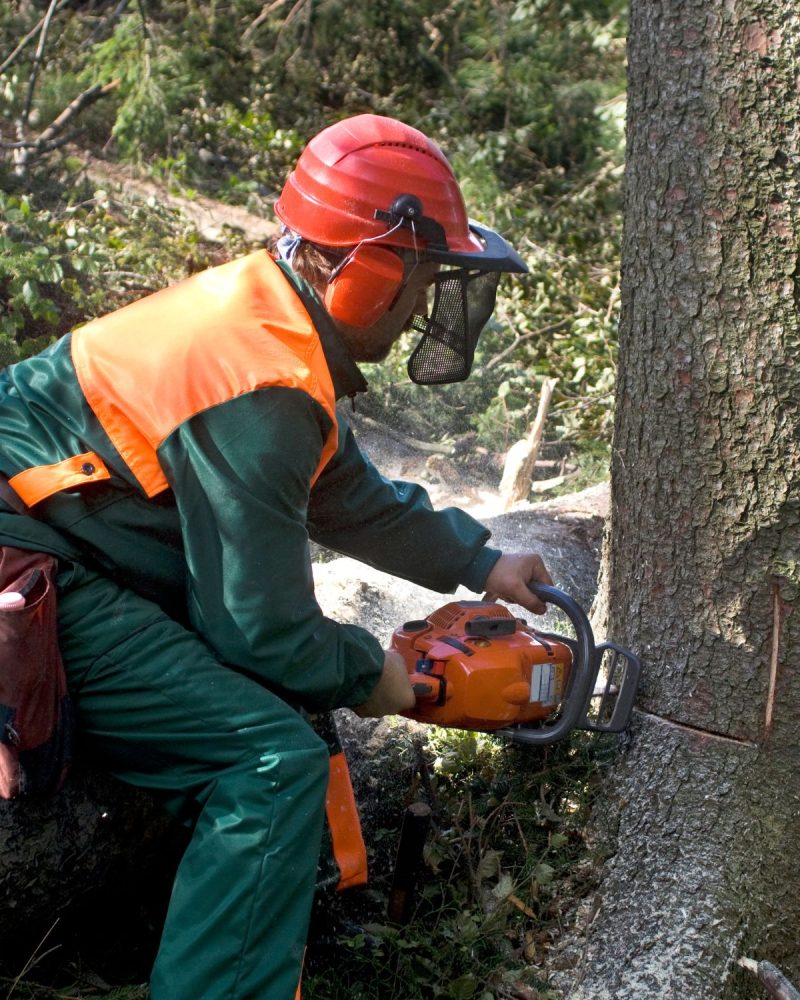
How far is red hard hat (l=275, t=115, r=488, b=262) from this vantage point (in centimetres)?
231

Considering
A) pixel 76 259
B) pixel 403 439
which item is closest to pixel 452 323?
pixel 403 439

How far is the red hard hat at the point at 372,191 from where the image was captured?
7.58 ft

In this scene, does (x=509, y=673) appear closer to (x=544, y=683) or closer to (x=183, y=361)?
(x=544, y=683)

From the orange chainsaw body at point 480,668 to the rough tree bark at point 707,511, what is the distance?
9.3 inches

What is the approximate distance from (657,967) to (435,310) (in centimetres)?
167

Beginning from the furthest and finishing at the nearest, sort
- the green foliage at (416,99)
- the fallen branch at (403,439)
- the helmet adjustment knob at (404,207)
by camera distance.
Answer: the green foliage at (416,99), the fallen branch at (403,439), the helmet adjustment knob at (404,207)

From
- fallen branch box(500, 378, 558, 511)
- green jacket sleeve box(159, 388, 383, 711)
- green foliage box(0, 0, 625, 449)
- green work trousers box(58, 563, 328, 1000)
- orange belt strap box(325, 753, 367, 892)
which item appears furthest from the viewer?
green foliage box(0, 0, 625, 449)

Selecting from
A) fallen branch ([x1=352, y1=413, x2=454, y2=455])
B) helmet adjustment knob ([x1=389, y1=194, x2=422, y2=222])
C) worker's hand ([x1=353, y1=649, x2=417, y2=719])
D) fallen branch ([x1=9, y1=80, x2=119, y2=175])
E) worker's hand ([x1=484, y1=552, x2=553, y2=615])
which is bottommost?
fallen branch ([x1=352, y1=413, x2=454, y2=455])

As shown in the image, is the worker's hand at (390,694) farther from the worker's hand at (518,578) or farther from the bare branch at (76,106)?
the bare branch at (76,106)

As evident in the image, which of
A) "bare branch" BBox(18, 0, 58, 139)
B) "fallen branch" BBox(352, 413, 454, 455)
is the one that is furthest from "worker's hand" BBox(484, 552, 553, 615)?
"bare branch" BBox(18, 0, 58, 139)

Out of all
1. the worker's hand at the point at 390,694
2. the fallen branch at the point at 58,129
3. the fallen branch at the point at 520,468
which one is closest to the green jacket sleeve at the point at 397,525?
the worker's hand at the point at 390,694

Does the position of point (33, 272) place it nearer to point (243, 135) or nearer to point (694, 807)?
point (243, 135)

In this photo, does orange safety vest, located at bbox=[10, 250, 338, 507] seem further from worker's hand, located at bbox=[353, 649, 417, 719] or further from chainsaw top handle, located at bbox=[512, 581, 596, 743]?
chainsaw top handle, located at bbox=[512, 581, 596, 743]

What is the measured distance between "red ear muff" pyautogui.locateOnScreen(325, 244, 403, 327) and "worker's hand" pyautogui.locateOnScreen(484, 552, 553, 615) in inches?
31.3
